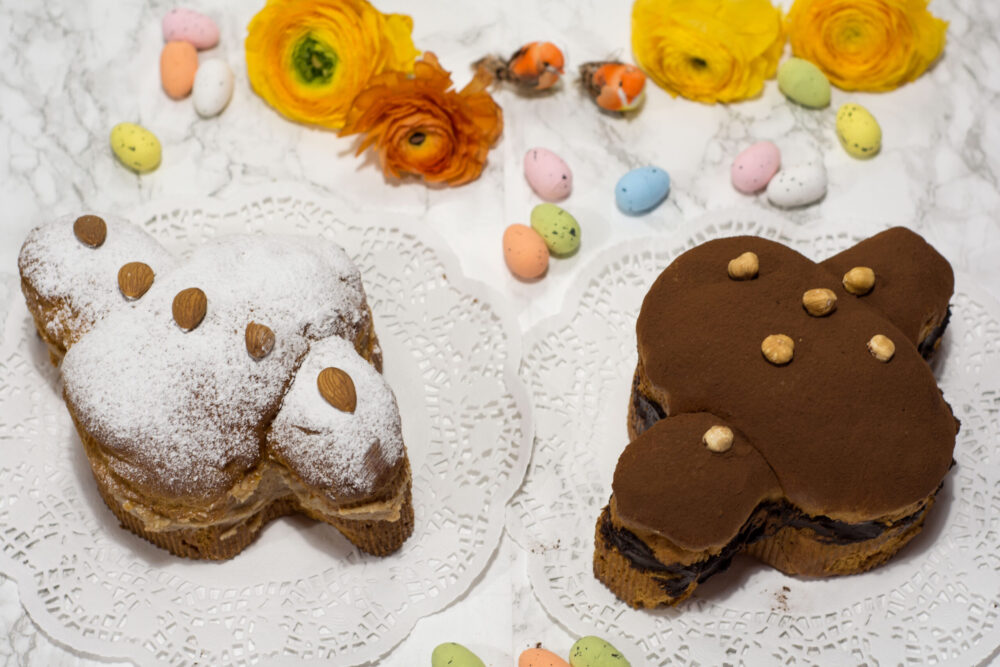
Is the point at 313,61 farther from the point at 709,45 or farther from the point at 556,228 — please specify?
the point at 709,45

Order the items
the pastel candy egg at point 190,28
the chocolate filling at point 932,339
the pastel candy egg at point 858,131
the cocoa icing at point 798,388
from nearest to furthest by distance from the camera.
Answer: the cocoa icing at point 798,388 < the chocolate filling at point 932,339 < the pastel candy egg at point 858,131 < the pastel candy egg at point 190,28

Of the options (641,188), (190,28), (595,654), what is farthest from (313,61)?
(595,654)

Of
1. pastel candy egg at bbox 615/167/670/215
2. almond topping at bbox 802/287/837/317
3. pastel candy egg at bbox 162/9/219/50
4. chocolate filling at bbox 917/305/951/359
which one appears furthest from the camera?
pastel candy egg at bbox 162/9/219/50

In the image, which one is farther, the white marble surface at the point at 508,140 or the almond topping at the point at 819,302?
the white marble surface at the point at 508,140

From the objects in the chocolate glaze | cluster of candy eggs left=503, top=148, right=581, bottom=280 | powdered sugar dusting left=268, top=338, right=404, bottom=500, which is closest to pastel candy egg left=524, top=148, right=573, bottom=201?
cluster of candy eggs left=503, top=148, right=581, bottom=280

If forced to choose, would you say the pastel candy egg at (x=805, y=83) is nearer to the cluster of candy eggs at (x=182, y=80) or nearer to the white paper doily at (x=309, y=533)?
the white paper doily at (x=309, y=533)

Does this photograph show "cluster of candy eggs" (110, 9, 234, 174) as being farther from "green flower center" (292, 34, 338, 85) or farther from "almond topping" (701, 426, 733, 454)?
Answer: "almond topping" (701, 426, 733, 454)

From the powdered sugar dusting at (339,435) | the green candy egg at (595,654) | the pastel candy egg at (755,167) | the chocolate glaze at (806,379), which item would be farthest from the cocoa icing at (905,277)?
the powdered sugar dusting at (339,435)

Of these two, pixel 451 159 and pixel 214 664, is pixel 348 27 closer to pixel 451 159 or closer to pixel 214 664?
pixel 451 159
